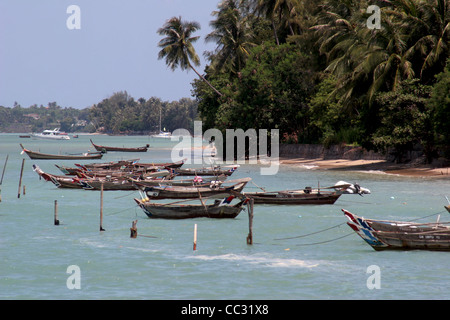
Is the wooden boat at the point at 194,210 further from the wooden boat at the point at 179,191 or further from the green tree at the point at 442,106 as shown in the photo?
the green tree at the point at 442,106

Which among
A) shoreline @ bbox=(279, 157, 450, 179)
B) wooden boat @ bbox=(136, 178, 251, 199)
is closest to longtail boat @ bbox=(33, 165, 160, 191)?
wooden boat @ bbox=(136, 178, 251, 199)

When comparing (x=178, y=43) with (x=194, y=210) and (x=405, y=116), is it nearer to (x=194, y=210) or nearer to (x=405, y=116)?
(x=405, y=116)

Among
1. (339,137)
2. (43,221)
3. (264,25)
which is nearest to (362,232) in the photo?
(43,221)

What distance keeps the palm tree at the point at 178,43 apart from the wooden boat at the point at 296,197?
4339 cm

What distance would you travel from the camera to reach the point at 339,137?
203 feet

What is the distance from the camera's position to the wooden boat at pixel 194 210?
1128 inches

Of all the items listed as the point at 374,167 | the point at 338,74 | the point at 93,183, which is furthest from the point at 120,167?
the point at 374,167

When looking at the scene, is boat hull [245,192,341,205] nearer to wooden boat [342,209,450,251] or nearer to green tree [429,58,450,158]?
wooden boat [342,209,450,251]

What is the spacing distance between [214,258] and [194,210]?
23.9 feet

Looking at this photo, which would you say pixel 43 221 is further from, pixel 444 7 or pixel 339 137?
pixel 339 137

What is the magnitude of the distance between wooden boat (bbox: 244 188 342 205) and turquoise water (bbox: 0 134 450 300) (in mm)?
465

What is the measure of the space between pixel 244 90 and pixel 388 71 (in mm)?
23255

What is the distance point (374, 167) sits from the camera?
5334 centimetres

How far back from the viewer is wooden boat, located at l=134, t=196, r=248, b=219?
28656mm
